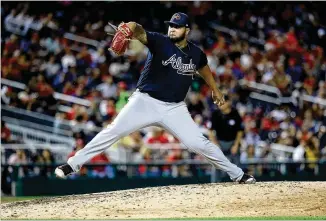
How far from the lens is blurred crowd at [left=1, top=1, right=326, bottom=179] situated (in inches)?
763

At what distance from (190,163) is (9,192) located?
11.4ft

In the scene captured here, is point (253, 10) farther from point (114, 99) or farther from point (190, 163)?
point (190, 163)

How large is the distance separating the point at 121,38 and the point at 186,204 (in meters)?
2.09

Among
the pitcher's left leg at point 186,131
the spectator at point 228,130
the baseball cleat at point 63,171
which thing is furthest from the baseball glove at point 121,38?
the spectator at point 228,130

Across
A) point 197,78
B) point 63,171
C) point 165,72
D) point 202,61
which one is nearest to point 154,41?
point 165,72

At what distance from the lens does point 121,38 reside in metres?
10.5

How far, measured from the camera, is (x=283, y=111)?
20844mm

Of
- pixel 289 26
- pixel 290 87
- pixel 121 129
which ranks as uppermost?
pixel 289 26

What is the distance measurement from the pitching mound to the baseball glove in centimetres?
183

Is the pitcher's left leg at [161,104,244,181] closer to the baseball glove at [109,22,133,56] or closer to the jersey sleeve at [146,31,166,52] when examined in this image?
the jersey sleeve at [146,31,166,52]

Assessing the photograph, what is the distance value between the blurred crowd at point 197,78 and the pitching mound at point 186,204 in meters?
5.89

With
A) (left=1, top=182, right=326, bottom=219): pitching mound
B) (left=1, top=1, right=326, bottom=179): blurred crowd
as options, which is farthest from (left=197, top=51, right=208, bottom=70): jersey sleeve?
(left=1, top=1, right=326, bottom=179): blurred crowd

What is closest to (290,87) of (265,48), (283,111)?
(283,111)

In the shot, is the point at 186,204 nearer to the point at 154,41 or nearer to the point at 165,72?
the point at 165,72
